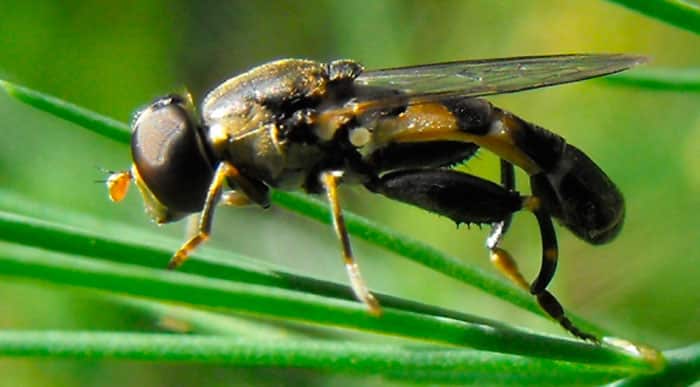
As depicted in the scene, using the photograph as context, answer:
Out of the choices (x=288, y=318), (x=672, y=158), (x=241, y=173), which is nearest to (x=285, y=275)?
(x=288, y=318)

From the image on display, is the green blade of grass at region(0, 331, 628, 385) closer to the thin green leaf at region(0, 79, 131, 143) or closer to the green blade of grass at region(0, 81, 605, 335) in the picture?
the green blade of grass at region(0, 81, 605, 335)

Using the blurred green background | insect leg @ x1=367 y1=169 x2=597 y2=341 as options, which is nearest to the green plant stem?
insect leg @ x1=367 y1=169 x2=597 y2=341

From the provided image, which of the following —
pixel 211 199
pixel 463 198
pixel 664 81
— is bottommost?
pixel 211 199

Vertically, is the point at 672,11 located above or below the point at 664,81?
above

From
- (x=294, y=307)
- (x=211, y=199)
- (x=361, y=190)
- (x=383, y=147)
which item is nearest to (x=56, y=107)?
(x=294, y=307)

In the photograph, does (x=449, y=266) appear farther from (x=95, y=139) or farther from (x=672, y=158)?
(x=95, y=139)

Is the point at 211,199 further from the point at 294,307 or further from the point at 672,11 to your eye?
the point at 672,11
